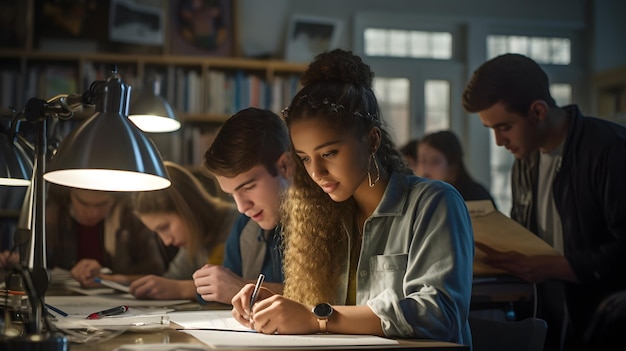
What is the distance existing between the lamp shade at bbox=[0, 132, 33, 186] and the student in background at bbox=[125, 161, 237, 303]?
0.64m

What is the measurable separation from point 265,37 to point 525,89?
118 inches

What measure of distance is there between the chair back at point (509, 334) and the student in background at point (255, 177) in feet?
1.79

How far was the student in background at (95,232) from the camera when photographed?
2936 millimetres

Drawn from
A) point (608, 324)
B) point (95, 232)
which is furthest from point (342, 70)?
point (95, 232)

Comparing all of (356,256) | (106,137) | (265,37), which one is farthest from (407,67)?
(106,137)

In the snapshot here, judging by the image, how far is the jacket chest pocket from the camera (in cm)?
152

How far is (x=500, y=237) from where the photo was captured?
7.21 ft

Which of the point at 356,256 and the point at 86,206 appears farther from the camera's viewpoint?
the point at 86,206

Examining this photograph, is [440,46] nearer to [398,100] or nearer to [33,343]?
[398,100]

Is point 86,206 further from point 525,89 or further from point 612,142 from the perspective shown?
point 612,142

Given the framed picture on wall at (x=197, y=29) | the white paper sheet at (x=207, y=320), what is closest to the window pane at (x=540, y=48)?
the framed picture on wall at (x=197, y=29)

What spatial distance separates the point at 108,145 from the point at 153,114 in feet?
4.43

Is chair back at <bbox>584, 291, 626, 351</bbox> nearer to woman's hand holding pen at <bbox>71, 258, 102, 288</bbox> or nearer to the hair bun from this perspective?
the hair bun

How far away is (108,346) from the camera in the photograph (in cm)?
127
